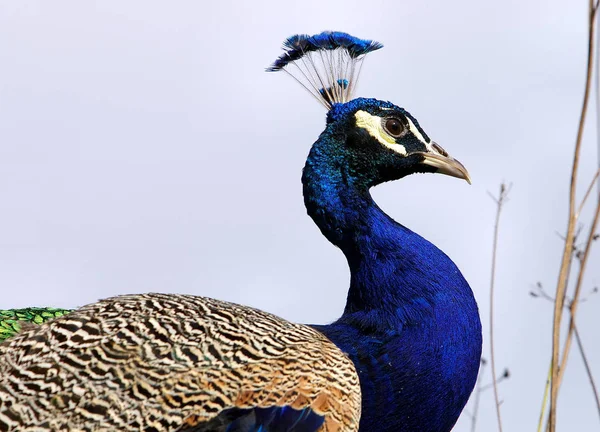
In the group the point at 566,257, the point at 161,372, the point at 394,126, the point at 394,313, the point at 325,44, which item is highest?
the point at 325,44

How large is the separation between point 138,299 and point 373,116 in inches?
54.1

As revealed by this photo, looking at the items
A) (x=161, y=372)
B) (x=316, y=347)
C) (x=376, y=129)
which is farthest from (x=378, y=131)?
(x=161, y=372)

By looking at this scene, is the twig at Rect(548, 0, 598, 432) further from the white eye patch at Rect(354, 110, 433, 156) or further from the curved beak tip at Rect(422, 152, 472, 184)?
the white eye patch at Rect(354, 110, 433, 156)

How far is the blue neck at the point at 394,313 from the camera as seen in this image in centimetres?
422

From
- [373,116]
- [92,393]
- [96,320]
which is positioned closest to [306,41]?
[373,116]

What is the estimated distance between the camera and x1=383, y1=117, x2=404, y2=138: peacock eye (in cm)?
495

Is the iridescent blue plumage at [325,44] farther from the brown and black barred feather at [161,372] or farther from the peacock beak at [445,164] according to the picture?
the brown and black barred feather at [161,372]

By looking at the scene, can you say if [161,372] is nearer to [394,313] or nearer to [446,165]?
[394,313]

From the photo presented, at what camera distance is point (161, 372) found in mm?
3789

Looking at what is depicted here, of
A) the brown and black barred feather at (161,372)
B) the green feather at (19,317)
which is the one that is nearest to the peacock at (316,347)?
the brown and black barred feather at (161,372)

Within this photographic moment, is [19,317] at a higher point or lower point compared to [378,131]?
lower

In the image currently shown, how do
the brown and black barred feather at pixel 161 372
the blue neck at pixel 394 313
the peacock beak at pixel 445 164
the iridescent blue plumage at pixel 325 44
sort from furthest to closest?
the iridescent blue plumage at pixel 325 44 → the peacock beak at pixel 445 164 → the blue neck at pixel 394 313 → the brown and black barred feather at pixel 161 372

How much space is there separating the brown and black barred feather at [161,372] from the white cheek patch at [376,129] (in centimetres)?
112

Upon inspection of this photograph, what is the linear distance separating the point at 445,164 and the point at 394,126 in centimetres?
28
